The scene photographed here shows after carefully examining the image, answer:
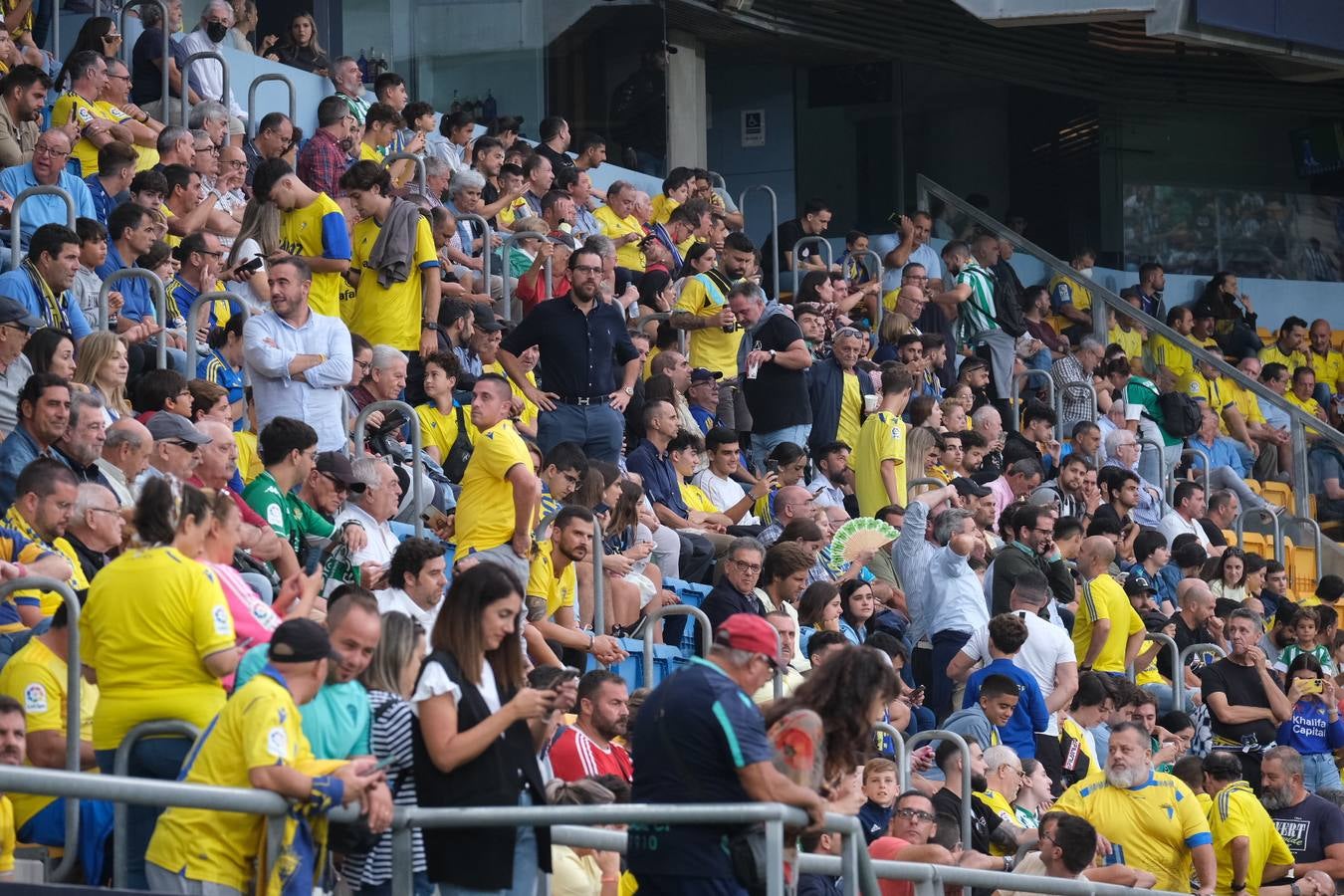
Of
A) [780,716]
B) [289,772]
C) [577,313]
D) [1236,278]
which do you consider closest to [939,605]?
[577,313]

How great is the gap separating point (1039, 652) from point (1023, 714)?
2.42ft

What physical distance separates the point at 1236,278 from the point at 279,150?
13.8 meters

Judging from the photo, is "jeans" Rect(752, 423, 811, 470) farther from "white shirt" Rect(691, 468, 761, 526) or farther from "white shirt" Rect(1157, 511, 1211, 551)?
"white shirt" Rect(1157, 511, 1211, 551)

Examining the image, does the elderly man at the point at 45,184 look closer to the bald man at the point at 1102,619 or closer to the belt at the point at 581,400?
the belt at the point at 581,400

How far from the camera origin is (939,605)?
40.5ft

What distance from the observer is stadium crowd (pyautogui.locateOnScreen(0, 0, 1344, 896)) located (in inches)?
239

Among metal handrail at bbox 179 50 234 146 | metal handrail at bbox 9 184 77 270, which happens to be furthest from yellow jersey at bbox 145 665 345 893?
metal handrail at bbox 179 50 234 146

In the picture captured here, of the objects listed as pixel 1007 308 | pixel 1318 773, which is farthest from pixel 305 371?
pixel 1007 308

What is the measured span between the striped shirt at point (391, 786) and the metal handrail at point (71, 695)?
35.3 inches

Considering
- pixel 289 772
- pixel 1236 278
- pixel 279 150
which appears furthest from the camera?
pixel 1236 278

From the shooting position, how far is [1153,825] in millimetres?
10586

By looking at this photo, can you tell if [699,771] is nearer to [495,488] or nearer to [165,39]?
[495,488]

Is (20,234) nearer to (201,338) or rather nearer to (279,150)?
(201,338)

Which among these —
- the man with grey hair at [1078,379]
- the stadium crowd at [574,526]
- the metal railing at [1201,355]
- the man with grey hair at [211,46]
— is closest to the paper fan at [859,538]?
the stadium crowd at [574,526]
